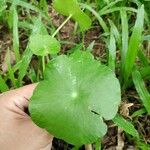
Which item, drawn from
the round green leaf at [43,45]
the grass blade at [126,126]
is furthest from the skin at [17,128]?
the grass blade at [126,126]

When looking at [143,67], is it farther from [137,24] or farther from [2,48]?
[2,48]

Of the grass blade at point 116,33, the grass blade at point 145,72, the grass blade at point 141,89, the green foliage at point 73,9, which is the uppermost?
the green foliage at point 73,9

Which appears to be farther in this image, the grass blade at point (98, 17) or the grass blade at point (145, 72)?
the grass blade at point (98, 17)

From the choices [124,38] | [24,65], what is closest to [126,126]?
[124,38]

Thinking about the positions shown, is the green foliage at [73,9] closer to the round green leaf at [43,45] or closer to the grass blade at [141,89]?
the round green leaf at [43,45]

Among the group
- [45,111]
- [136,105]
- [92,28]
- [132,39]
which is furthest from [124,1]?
[45,111]

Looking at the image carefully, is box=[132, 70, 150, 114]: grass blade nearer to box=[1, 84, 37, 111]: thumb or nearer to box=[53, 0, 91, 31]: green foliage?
box=[53, 0, 91, 31]: green foliage

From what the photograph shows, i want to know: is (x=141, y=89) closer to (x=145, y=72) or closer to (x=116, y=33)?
(x=145, y=72)
